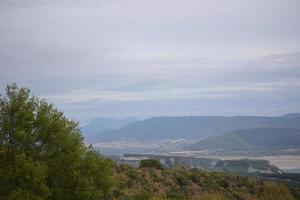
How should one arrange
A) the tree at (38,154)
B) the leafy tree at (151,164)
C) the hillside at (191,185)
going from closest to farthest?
the tree at (38,154), the hillside at (191,185), the leafy tree at (151,164)

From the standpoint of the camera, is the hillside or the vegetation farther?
the hillside

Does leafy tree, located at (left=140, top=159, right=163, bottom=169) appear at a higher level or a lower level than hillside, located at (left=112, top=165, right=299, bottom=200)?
higher

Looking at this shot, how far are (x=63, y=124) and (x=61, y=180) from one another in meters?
3.35

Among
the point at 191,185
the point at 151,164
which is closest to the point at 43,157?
the point at 191,185

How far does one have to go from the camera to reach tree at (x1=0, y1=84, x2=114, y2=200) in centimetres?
2545

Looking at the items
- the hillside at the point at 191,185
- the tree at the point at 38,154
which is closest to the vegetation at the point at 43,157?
the tree at the point at 38,154

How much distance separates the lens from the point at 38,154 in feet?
88.5

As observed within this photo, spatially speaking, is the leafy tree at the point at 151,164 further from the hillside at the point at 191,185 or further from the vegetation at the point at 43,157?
the vegetation at the point at 43,157

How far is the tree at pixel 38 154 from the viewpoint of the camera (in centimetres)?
2545

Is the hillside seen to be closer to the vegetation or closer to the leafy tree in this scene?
the leafy tree

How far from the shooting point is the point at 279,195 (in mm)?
52781

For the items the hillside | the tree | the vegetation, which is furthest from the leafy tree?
the tree

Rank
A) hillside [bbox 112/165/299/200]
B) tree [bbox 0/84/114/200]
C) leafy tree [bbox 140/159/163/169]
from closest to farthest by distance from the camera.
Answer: tree [bbox 0/84/114/200] < hillside [bbox 112/165/299/200] < leafy tree [bbox 140/159/163/169]

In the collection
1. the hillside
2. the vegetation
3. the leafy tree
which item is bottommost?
the hillside
